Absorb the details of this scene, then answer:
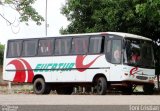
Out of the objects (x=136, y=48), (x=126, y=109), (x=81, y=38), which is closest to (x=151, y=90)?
(x=136, y=48)

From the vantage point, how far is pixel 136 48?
96.1 ft

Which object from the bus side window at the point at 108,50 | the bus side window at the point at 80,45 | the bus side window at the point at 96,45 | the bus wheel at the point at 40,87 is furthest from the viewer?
the bus wheel at the point at 40,87

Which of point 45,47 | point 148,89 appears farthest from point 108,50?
point 45,47

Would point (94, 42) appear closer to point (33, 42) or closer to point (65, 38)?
point (65, 38)

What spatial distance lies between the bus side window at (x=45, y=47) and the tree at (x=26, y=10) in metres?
10.3

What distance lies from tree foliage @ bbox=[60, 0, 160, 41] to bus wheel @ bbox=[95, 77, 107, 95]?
4.48m

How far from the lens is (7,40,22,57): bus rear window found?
33000 millimetres

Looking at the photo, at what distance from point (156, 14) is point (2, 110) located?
13.7 metres

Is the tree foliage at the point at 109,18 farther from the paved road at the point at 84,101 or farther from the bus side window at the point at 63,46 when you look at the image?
the paved road at the point at 84,101

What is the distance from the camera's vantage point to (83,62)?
29.8m

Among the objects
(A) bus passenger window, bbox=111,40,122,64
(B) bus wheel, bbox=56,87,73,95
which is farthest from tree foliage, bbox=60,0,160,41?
(B) bus wheel, bbox=56,87,73,95

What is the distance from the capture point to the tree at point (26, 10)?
1972 centimetres

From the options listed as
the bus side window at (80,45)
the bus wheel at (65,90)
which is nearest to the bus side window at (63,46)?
the bus side window at (80,45)

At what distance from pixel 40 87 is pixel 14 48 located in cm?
287
